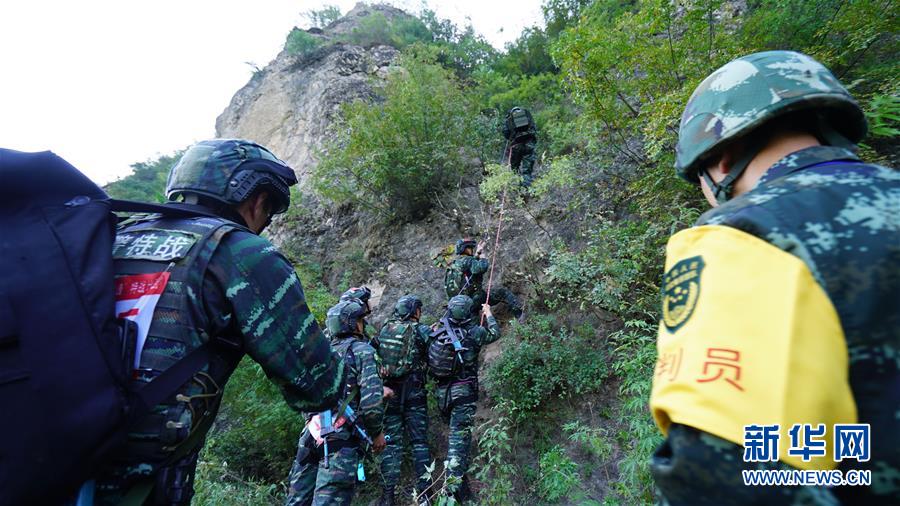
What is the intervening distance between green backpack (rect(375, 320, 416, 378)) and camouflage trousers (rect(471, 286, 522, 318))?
5.82ft

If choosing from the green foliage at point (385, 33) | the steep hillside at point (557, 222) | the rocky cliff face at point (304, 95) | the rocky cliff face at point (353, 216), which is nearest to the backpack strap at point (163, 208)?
the steep hillside at point (557, 222)

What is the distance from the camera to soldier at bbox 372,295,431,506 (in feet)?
17.0

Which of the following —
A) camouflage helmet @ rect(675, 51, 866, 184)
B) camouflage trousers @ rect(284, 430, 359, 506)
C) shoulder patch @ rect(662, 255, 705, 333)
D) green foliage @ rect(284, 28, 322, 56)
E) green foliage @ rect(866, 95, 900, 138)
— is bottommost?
camouflage trousers @ rect(284, 430, 359, 506)

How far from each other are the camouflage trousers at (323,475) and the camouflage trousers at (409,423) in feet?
3.74

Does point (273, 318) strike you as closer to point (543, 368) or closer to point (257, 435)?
point (543, 368)

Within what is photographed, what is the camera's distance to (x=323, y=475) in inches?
141

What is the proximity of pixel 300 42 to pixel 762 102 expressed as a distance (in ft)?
63.7

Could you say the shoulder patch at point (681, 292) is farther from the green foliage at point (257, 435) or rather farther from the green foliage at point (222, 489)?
the green foliage at point (257, 435)

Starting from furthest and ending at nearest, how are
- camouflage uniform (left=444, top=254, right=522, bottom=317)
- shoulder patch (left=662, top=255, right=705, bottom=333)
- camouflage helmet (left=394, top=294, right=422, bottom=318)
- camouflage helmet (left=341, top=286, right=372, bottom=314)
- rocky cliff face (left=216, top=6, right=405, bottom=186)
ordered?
rocky cliff face (left=216, top=6, right=405, bottom=186) < camouflage uniform (left=444, top=254, right=522, bottom=317) < camouflage helmet (left=394, top=294, right=422, bottom=318) < camouflage helmet (left=341, top=286, right=372, bottom=314) < shoulder patch (left=662, top=255, right=705, bottom=333)

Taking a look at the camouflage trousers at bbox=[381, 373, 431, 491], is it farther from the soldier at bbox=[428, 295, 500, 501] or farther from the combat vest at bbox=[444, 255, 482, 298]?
the combat vest at bbox=[444, 255, 482, 298]

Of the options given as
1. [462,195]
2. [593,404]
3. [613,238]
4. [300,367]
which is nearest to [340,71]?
[462,195]

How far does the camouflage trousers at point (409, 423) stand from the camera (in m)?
4.97

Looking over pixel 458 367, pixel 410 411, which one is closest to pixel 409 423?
pixel 410 411

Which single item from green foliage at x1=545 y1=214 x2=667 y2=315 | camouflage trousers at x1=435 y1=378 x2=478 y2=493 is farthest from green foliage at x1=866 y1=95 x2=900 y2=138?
camouflage trousers at x1=435 y1=378 x2=478 y2=493
